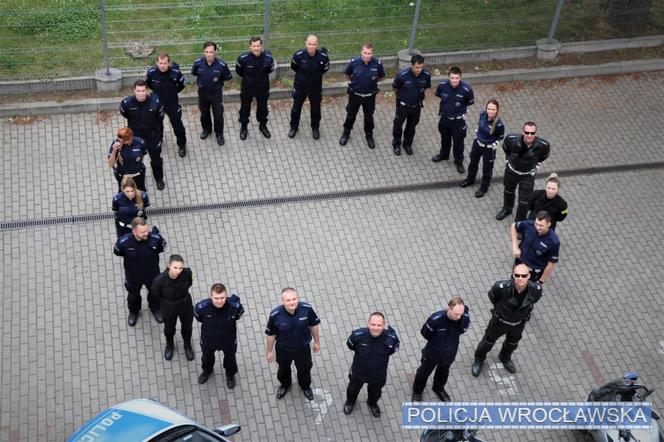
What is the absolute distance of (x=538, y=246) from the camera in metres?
10.4

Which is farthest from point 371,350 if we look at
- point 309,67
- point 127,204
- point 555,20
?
point 555,20

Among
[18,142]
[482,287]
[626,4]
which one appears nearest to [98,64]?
[18,142]

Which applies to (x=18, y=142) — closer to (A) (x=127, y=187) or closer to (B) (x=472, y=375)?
(A) (x=127, y=187)

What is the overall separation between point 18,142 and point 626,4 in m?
10.2

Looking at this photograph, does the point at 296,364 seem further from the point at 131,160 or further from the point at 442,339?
the point at 131,160

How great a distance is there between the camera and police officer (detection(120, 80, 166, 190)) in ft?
Result: 37.8

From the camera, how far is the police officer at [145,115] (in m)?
11.5

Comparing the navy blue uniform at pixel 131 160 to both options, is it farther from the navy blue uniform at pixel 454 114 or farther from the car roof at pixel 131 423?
the navy blue uniform at pixel 454 114

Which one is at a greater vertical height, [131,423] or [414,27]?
[414,27]

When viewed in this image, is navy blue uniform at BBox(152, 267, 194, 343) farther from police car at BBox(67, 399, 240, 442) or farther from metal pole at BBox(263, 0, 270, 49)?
metal pole at BBox(263, 0, 270, 49)

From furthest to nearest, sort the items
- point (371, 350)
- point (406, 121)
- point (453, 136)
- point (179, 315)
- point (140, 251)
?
point (406, 121)
point (453, 136)
point (140, 251)
point (179, 315)
point (371, 350)

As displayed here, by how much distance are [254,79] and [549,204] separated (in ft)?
14.7

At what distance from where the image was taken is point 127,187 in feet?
33.5

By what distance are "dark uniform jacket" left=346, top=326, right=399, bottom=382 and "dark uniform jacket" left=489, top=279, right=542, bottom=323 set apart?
4.48 ft
